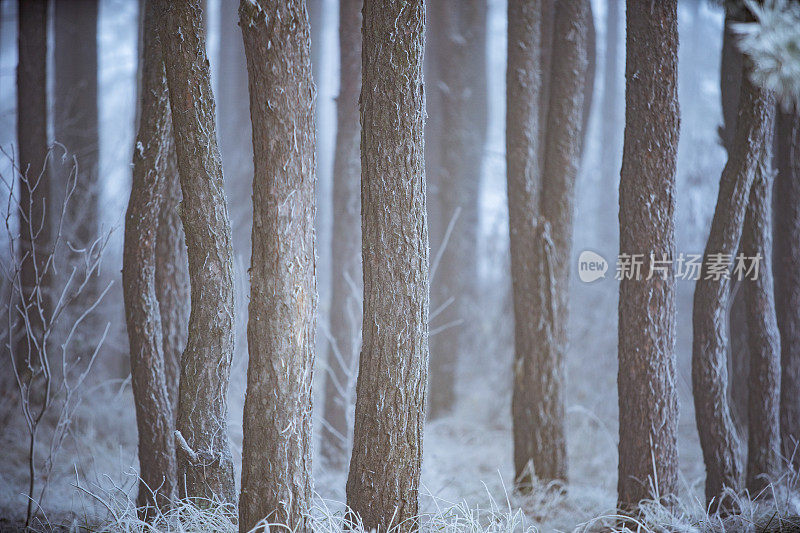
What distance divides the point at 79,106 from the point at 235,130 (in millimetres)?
1207

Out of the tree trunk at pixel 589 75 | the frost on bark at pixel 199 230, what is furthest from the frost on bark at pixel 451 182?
the frost on bark at pixel 199 230

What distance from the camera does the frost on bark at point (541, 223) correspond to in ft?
9.22

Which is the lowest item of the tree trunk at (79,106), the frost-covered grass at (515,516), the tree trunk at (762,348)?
the frost-covered grass at (515,516)

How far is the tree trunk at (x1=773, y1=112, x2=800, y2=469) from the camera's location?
115 inches

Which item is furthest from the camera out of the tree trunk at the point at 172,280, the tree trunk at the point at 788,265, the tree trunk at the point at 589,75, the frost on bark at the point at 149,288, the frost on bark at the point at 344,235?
the tree trunk at the point at 589,75

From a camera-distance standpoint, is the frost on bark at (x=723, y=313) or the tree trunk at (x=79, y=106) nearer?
the frost on bark at (x=723, y=313)

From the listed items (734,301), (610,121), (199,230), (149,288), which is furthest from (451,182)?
(199,230)

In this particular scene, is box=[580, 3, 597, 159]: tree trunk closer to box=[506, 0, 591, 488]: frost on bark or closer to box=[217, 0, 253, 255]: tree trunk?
box=[506, 0, 591, 488]: frost on bark

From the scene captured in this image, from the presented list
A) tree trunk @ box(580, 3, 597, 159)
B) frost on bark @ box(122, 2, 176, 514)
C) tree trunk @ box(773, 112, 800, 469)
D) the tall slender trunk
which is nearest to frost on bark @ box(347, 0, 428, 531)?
frost on bark @ box(122, 2, 176, 514)

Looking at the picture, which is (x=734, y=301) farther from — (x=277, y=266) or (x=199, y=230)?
(x=199, y=230)

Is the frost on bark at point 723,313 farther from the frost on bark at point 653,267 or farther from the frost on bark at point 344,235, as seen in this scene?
the frost on bark at point 344,235

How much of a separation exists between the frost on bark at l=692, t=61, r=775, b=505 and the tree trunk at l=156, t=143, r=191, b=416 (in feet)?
7.14

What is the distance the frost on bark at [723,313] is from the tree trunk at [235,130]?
302cm

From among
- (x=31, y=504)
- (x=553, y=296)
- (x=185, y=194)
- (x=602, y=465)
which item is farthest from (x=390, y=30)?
(x=602, y=465)
